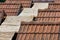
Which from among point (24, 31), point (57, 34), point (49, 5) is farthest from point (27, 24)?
point (49, 5)

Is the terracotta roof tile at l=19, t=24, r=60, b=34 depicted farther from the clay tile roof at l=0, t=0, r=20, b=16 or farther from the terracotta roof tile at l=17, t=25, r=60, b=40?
the clay tile roof at l=0, t=0, r=20, b=16

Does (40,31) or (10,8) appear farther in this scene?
(10,8)

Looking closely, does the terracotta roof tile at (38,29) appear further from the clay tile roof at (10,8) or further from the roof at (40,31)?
the clay tile roof at (10,8)

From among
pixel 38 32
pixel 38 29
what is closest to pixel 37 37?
pixel 38 32

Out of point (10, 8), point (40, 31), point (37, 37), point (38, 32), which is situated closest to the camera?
point (37, 37)

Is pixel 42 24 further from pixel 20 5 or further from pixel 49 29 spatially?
pixel 20 5

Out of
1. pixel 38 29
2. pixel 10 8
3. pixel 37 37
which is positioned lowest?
pixel 10 8

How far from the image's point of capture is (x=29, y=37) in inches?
635

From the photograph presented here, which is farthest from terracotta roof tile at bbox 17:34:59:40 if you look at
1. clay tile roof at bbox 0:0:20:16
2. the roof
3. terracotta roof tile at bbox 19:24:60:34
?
clay tile roof at bbox 0:0:20:16

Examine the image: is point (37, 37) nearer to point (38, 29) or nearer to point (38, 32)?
point (38, 32)

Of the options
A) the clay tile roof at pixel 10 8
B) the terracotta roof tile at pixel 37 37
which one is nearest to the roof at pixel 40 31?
the terracotta roof tile at pixel 37 37

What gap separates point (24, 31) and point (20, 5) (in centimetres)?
1137

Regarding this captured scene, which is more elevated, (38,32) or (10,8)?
(38,32)

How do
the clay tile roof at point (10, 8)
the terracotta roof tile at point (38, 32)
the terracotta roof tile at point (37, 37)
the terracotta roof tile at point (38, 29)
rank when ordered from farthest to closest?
1. the clay tile roof at point (10, 8)
2. the terracotta roof tile at point (38, 29)
3. the terracotta roof tile at point (38, 32)
4. the terracotta roof tile at point (37, 37)
